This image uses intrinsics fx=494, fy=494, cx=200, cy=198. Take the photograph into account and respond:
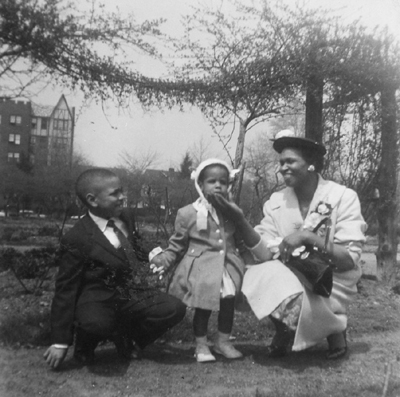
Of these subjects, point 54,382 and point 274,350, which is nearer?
point 54,382

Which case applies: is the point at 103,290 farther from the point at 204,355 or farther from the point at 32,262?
the point at 32,262

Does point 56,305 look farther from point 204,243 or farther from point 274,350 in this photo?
point 274,350

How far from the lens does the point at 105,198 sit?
9.80 feet

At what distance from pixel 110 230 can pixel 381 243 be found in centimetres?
461

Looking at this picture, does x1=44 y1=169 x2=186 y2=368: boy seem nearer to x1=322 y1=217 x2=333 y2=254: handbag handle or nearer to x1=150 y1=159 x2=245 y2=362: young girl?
x1=150 y1=159 x2=245 y2=362: young girl

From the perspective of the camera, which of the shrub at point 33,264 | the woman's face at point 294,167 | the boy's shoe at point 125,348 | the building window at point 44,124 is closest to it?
the boy's shoe at point 125,348

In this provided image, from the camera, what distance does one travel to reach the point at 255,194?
553 centimetres

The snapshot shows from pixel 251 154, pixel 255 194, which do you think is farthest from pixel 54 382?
pixel 251 154

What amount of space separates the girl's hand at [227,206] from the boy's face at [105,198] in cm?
57

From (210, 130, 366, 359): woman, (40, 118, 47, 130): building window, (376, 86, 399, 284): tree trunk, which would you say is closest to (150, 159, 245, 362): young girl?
(210, 130, 366, 359): woman

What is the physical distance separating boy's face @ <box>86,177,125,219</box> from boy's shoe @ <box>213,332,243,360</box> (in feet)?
3.26

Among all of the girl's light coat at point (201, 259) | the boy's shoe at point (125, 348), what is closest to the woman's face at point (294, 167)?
the girl's light coat at point (201, 259)

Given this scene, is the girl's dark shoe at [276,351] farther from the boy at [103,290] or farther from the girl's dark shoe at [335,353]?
the boy at [103,290]

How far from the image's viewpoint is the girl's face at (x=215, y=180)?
3.08m
